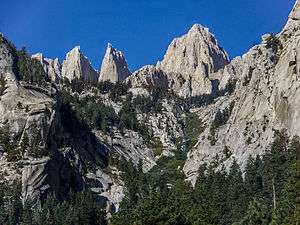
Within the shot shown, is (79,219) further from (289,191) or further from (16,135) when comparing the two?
(289,191)

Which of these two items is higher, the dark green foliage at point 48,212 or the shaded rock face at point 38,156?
the shaded rock face at point 38,156

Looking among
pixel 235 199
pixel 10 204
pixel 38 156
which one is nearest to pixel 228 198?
pixel 235 199

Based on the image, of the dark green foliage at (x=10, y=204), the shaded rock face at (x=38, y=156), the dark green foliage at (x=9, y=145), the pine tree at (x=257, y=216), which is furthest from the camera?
the dark green foliage at (x=9, y=145)

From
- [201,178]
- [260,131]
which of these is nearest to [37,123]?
[201,178]

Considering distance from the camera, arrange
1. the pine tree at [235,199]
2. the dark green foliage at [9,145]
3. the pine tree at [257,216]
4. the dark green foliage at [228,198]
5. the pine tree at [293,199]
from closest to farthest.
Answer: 1. the dark green foliage at [228,198]
2. the pine tree at [293,199]
3. the pine tree at [257,216]
4. the pine tree at [235,199]
5. the dark green foliage at [9,145]

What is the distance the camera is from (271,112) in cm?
19600

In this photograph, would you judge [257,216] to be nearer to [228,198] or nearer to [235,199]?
[235,199]

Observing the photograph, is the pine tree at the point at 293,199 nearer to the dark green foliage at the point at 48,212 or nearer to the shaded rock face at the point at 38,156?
the dark green foliage at the point at 48,212

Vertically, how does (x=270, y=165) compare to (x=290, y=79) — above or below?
below

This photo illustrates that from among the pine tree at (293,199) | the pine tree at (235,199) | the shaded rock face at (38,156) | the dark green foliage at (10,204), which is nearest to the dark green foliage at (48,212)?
the dark green foliage at (10,204)

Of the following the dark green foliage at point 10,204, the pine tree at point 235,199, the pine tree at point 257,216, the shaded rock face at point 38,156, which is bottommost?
the pine tree at point 257,216

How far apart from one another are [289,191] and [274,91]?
10633 centimetres

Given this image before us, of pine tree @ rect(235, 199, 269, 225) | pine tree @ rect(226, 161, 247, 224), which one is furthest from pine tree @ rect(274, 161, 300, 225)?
pine tree @ rect(226, 161, 247, 224)

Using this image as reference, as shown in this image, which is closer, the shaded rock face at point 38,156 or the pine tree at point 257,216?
the pine tree at point 257,216
